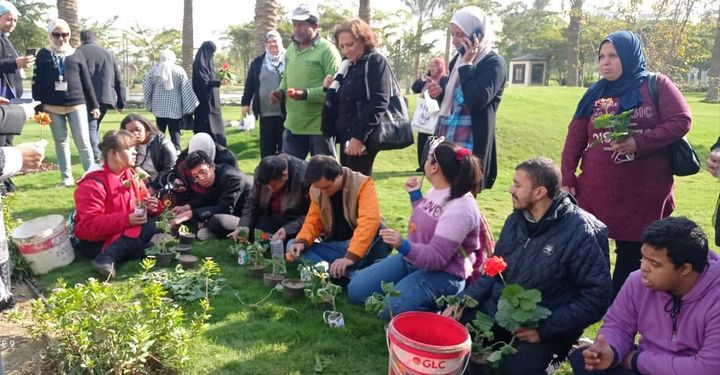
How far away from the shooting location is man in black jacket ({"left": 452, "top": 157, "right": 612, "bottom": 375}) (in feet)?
9.04

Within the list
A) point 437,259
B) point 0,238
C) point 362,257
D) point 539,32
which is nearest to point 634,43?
point 437,259

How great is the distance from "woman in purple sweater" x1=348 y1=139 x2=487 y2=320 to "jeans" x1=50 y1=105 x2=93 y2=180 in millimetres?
5085

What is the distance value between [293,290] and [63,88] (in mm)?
4574

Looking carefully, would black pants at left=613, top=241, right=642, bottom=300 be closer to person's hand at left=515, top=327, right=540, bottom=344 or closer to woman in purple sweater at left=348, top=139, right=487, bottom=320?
woman in purple sweater at left=348, top=139, right=487, bottom=320

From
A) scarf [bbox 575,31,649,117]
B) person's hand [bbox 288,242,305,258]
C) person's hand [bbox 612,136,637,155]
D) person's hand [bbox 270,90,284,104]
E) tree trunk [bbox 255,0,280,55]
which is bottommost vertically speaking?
person's hand [bbox 288,242,305,258]

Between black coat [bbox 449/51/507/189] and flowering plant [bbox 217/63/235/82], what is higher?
flowering plant [bbox 217/63/235/82]

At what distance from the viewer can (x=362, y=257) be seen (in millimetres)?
4020

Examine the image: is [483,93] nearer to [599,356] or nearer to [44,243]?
[599,356]

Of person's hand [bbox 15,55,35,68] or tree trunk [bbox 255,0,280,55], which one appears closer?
person's hand [bbox 15,55,35,68]

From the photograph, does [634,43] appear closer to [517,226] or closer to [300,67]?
[517,226]

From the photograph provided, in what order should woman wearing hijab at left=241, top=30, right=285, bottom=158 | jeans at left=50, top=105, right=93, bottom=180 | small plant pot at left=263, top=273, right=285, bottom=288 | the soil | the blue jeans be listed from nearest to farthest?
the soil → the blue jeans → small plant pot at left=263, top=273, right=285, bottom=288 → woman wearing hijab at left=241, top=30, right=285, bottom=158 → jeans at left=50, top=105, right=93, bottom=180

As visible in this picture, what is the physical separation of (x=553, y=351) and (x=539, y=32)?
134 ft

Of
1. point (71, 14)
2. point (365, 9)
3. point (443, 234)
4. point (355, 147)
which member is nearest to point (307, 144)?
point (355, 147)

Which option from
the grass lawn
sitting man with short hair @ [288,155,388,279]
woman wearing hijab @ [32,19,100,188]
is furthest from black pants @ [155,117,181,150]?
sitting man with short hair @ [288,155,388,279]
